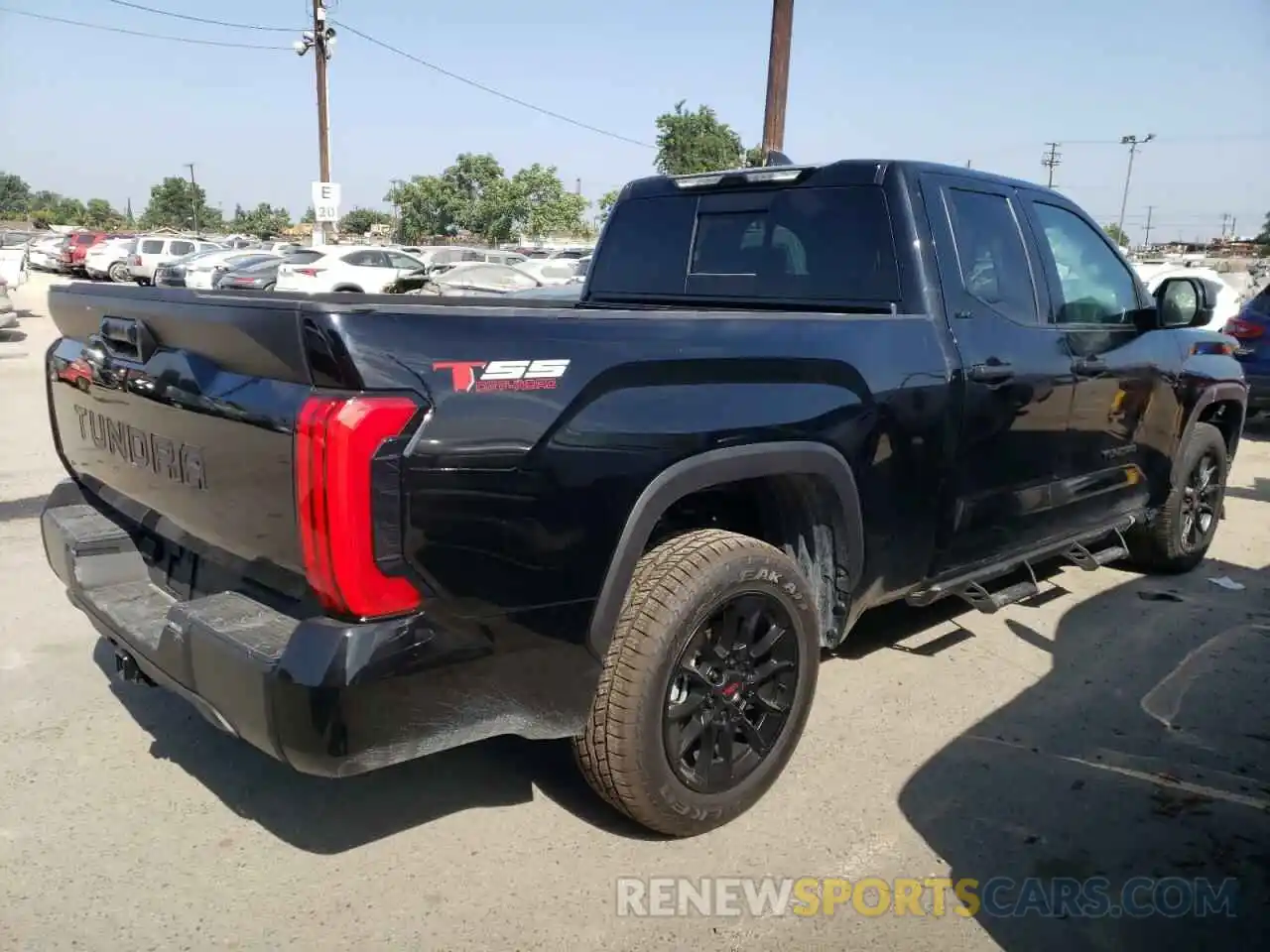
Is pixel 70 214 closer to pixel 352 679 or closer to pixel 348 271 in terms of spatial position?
pixel 348 271

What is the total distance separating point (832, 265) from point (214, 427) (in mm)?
2338

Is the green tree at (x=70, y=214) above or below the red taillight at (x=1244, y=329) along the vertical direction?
above

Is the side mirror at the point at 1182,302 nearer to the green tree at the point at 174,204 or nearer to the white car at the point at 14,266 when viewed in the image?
the white car at the point at 14,266

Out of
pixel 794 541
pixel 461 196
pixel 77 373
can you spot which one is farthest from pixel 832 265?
pixel 461 196

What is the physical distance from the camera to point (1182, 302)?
4.66 metres

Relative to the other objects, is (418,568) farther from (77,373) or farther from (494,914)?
(77,373)

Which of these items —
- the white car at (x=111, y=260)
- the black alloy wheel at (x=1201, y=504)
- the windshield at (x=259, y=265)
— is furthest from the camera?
the white car at (x=111, y=260)

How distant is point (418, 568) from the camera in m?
2.14

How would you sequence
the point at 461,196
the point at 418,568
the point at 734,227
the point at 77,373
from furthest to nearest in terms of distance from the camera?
the point at 461,196 < the point at 734,227 < the point at 77,373 < the point at 418,568

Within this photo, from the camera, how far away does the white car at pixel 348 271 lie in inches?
915

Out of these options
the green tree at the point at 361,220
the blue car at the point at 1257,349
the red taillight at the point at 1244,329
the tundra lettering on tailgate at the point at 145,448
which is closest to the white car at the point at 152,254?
the red taillight at the point at 1244,329

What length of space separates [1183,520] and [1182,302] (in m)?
1.46

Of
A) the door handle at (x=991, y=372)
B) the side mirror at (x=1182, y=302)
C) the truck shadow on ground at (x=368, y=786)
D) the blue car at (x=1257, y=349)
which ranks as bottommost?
the truck shadow on ground at (x=368, y=786)

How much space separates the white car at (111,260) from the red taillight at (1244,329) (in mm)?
30798
